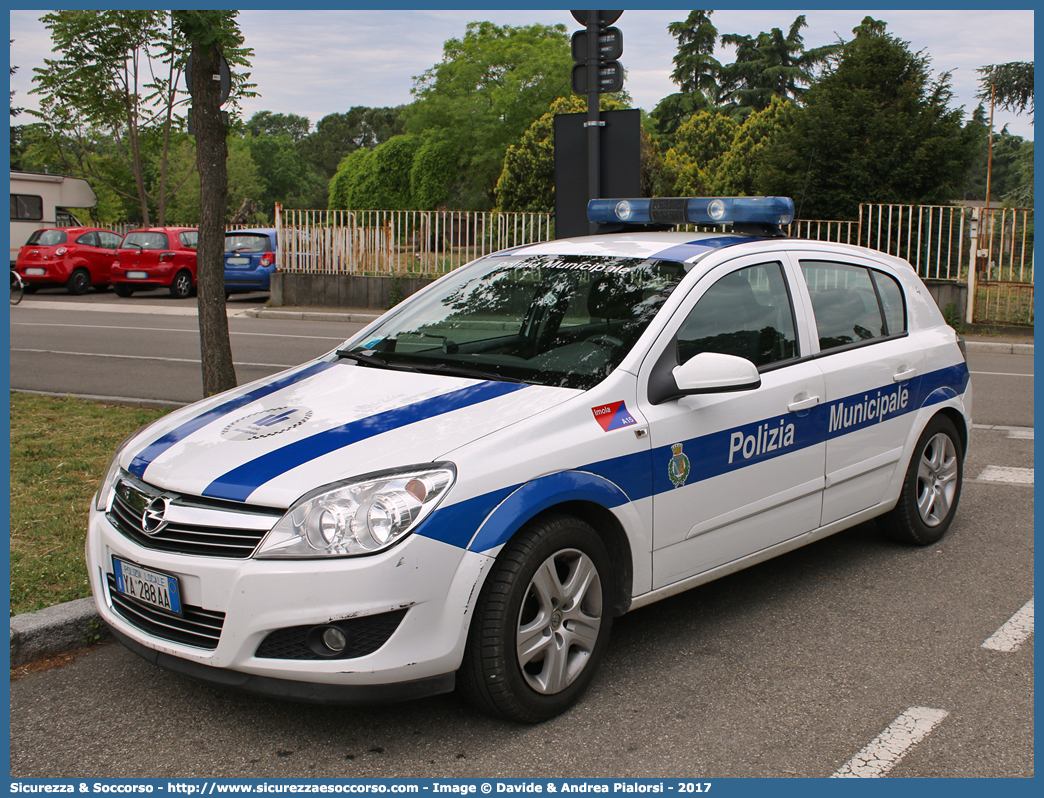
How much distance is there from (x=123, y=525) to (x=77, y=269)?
2411cm

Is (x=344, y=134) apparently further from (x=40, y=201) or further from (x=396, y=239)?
(x=396, y=239)

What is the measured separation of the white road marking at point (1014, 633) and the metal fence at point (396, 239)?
15.3m

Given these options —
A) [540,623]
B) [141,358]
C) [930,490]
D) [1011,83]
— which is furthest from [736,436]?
[1011,83]

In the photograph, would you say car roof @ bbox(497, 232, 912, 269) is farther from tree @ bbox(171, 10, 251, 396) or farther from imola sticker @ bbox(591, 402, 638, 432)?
tree @ bbox(171, 10, 251, 396)

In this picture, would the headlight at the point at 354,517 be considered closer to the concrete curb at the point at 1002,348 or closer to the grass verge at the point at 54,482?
the grass verge at the point at 54,482

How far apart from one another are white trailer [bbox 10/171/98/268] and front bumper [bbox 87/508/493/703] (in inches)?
1236

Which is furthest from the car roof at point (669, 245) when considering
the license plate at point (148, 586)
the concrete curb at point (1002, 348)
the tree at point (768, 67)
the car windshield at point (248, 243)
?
the tree at point (768, 67)

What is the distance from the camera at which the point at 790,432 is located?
427 centimetres

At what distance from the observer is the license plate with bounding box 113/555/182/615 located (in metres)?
3.16

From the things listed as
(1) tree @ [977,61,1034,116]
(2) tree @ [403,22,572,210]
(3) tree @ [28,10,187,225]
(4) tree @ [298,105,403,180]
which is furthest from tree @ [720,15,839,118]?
(4) tree @ [298,105,403,180]

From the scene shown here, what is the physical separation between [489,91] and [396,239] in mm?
41901

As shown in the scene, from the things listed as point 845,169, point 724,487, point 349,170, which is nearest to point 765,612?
point 724,487

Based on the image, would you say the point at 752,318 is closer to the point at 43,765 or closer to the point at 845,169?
the point at 43,765

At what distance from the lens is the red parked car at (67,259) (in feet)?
81.8
